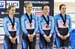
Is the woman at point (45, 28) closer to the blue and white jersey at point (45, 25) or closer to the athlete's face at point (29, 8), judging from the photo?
the blue and white jersey at point (45, 25)

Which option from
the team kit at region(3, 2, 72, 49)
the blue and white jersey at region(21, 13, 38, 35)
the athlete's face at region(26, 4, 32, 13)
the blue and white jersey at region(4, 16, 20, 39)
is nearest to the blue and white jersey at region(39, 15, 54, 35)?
the team kit at region(3, 2, 72, 49)

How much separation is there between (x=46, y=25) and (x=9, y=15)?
0.90 meters

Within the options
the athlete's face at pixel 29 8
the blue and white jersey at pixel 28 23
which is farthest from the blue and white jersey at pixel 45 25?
the athlete's face at pixel 29 8

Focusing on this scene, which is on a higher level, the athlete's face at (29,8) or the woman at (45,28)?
the athlete's face at (29,8)

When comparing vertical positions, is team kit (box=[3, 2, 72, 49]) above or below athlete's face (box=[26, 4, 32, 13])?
below

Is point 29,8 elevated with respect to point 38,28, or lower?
elevated

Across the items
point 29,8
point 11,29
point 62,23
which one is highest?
point 29,8

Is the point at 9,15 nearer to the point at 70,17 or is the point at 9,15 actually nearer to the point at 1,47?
the point at 1,47

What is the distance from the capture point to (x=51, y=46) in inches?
274

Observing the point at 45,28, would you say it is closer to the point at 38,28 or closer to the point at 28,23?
the point at 38,28

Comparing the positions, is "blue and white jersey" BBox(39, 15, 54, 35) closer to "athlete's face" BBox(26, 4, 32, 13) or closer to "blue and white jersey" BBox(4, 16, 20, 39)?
"athlete's face" BBox(26, 4, 32, 13)

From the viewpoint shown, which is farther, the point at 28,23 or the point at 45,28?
the point at 45,28

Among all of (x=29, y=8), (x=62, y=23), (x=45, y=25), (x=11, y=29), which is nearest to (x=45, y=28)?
(x=45, y=25)

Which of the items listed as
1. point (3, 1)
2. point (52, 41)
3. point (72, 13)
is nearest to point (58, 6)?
point (72, 13)
